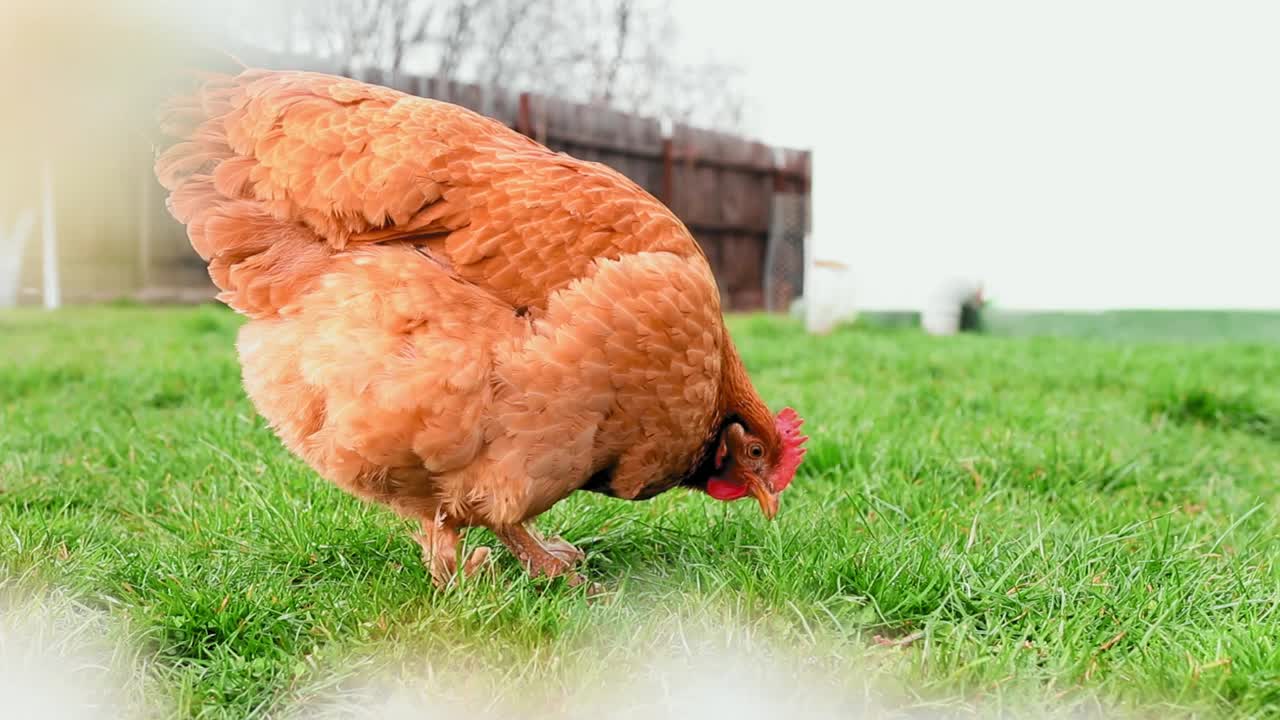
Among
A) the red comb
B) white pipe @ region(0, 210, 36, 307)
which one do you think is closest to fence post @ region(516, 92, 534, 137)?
white pipe @ region(0, 210, 36, 307)

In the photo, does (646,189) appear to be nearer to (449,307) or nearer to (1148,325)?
(1148,325)

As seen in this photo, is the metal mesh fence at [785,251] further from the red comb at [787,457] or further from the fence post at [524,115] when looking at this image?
the red comb at [787,457]

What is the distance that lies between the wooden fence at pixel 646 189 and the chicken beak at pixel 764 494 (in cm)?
572

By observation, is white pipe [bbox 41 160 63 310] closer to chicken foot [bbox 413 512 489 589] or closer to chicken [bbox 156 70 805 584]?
chicken [bbox 156 70 805 584]

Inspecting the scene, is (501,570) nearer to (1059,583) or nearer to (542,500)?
(542,500)

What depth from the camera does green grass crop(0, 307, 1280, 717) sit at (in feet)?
5.73

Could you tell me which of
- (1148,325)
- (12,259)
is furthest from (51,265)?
(1148,325)

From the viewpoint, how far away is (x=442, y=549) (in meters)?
2.17

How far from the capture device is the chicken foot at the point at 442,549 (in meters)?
2.15

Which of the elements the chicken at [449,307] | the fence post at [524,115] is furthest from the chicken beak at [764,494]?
the fence post at [524,115]

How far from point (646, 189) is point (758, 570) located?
9.49 meters

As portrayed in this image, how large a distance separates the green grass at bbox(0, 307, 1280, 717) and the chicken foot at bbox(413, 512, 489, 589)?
40 millimetres

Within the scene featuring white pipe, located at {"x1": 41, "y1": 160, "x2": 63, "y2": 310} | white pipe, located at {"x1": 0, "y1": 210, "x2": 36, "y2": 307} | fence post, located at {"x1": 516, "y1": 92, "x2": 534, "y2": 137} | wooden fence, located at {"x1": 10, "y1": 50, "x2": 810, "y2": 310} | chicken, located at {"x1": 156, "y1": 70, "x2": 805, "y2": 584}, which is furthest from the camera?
white pipe, located at {"x1": 41, "y1": 160, "x2": 63, "y2": 310}

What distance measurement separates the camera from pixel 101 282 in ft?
33.6
